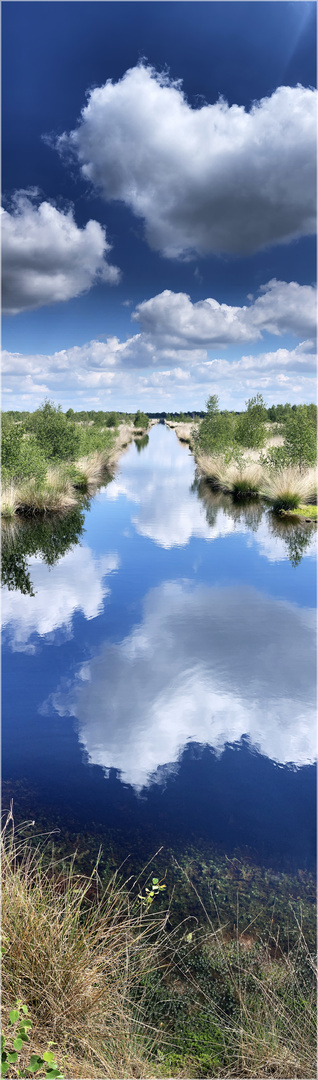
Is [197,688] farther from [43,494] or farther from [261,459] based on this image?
[261,459]

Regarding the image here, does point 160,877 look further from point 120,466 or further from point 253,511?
point 120,466

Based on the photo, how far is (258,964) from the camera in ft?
10.2

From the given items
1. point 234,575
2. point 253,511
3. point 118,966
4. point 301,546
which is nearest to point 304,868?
point 118,966

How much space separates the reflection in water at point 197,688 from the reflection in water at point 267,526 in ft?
13.7

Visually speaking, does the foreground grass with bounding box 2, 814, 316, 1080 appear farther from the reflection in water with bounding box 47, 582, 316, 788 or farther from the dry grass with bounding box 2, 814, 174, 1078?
the reflection in water with bounding box 47, 582, 316, 788

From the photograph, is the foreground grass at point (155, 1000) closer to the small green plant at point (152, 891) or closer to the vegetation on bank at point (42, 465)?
the small green plant at point (152, 891)

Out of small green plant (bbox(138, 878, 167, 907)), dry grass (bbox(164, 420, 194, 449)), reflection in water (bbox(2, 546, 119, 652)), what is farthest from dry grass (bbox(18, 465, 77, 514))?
dry grass (bbox(164, 420, 194, 449))

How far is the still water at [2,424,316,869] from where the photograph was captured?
4.50 meters

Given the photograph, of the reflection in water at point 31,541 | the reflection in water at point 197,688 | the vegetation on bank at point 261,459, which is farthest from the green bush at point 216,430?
the reflection in water at point 197,688

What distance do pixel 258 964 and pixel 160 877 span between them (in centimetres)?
87

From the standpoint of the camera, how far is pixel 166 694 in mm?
6395

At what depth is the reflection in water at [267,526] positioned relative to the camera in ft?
43.5

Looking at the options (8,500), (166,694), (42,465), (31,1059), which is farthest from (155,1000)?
(42,465)

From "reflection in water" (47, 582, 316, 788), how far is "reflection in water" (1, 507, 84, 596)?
328cm
